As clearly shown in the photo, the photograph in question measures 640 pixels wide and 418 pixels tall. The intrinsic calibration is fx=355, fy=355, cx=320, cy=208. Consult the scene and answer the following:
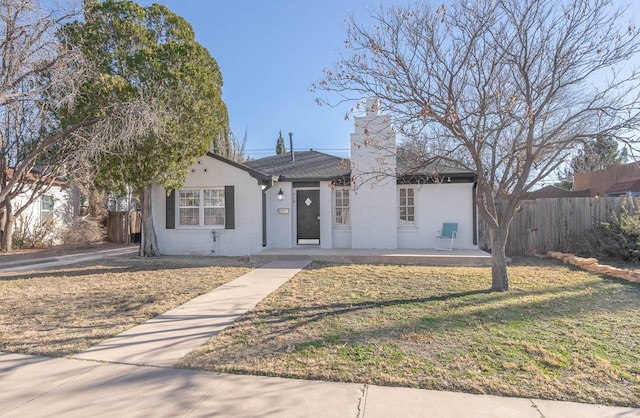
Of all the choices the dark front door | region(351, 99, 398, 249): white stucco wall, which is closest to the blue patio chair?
region(351, 99, 398, 249): white stucco wall

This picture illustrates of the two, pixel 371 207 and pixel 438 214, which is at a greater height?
pixel 371 207

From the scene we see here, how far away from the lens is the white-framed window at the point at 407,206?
11711 mm

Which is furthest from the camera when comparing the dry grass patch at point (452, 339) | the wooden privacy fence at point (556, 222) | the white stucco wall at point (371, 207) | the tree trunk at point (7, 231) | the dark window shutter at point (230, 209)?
the tree trunk at point (7, 231)

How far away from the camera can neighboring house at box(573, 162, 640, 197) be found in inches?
832

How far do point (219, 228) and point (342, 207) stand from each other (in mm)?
4171

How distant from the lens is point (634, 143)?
5.67 meters

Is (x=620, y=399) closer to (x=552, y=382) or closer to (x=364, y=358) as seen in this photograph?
(x=552, y=382)

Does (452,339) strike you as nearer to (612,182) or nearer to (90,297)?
(90,297)

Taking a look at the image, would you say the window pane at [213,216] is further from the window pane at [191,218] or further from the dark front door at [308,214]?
the dark front door at [308,214]

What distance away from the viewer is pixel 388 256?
9.90 m

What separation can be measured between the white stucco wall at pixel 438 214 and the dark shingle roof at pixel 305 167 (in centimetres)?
268

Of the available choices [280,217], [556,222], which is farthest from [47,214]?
[556,222]

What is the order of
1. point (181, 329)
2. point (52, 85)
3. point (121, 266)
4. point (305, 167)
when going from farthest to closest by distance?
point (305, 167)
point (121, 266)
point (52, 85)
point (181, 329)

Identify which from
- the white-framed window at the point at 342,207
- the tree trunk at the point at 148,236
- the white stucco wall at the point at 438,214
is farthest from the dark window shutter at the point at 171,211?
the white stucco wall at the point at 438,214
